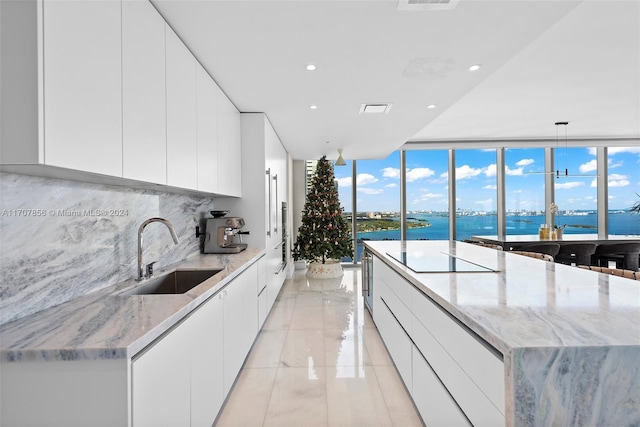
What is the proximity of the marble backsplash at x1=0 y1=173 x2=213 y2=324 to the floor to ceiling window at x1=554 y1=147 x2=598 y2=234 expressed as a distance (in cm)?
813

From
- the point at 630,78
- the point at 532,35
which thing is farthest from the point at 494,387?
the point at 630,78

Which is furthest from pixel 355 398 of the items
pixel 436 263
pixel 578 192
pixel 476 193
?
pixel 578 192

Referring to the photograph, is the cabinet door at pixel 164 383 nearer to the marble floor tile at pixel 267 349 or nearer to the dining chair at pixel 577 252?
the marble floor tile at pixel 267 349

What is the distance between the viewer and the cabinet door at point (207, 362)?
157 cm

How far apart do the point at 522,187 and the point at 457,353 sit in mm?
7230

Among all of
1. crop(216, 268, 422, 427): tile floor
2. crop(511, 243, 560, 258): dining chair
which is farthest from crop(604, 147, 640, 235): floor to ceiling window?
crop(216, 268, 422, 427): tile floor

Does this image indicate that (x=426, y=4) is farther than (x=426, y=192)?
No

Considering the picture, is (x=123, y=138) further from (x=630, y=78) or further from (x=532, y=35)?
(x=630, y=78)

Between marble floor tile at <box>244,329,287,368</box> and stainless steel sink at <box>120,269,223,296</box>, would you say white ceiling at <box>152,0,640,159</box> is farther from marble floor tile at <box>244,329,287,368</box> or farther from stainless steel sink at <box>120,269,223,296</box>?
marble floor tile at <box>244,329,287,368</box>

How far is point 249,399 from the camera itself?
2.27 m

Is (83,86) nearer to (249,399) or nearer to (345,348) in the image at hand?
(249,399)

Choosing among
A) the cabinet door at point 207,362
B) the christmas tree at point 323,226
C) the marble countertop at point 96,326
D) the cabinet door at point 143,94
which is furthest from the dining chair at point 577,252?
the cabinet door at point 143,94

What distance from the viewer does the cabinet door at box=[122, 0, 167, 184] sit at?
60.9 inches

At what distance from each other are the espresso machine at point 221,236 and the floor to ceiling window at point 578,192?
7168 mm
